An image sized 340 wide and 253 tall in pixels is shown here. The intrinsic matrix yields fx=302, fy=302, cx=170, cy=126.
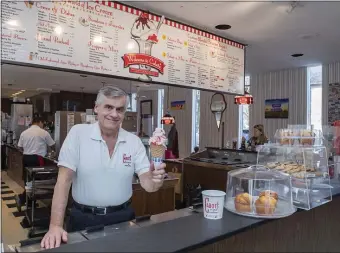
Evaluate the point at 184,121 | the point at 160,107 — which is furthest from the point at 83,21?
the point at 160,107

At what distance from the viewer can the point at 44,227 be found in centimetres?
475

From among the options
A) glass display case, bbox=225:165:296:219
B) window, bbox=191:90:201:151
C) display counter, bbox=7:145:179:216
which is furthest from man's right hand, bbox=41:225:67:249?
window, bbox=191:90:201:151

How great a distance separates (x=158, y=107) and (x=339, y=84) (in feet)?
20.6

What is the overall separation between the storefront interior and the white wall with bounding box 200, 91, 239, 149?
0.03 metres

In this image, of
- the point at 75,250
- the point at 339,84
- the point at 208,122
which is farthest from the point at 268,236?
the point at 208,122

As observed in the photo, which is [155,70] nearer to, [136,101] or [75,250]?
[75,250]

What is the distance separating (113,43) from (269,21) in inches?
73.1

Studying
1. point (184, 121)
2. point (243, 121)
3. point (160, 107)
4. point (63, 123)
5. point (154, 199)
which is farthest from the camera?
point (160, 107)

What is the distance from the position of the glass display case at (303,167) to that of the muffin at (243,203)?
47 cm

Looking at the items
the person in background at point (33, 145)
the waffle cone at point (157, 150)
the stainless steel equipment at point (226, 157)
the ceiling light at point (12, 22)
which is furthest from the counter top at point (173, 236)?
the person in background at point (33, 145)

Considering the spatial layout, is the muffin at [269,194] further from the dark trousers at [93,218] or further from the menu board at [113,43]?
the menu board at [113,43]

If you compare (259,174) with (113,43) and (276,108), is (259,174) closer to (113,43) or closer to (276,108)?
(113,43)

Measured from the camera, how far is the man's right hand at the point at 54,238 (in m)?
1.52

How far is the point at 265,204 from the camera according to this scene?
1880mm
